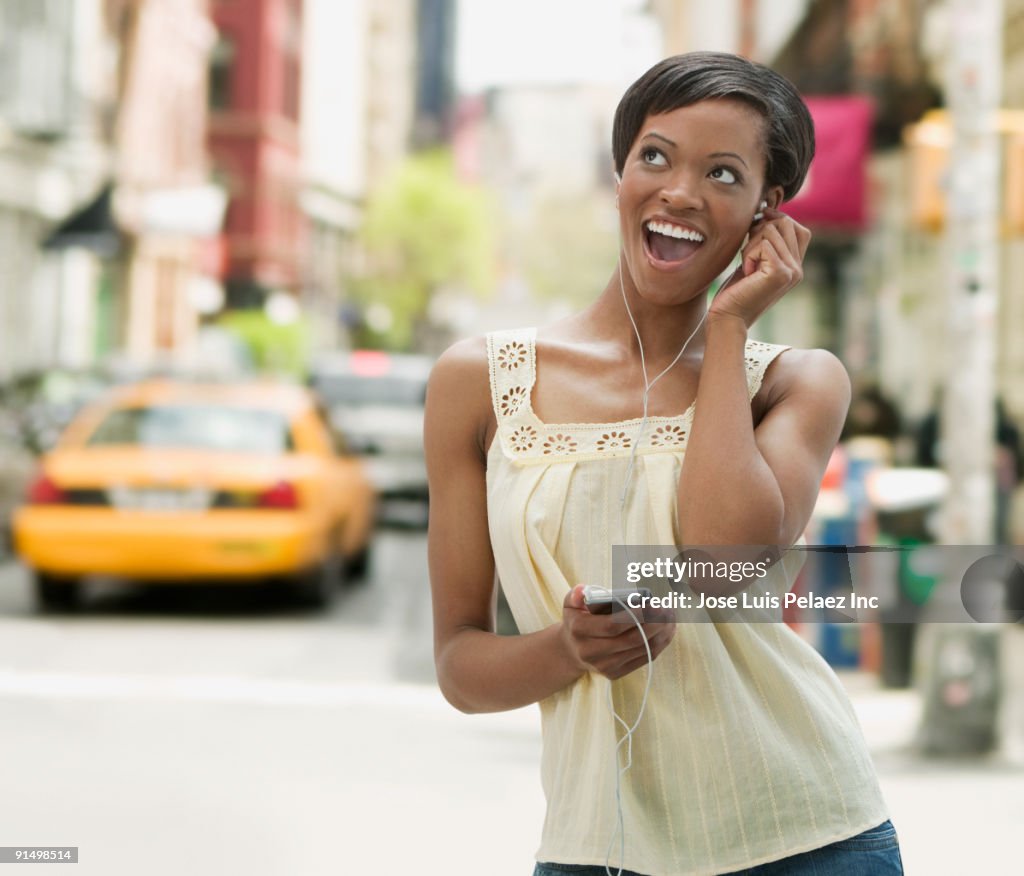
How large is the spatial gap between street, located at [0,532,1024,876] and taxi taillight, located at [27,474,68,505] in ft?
2.69

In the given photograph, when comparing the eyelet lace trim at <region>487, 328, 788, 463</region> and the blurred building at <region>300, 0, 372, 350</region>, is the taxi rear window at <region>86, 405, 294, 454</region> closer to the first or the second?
the eyelet lace trim at <region>487, 328, 788, 463</region>

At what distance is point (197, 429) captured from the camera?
1189cm

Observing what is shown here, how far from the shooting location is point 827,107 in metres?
15.1

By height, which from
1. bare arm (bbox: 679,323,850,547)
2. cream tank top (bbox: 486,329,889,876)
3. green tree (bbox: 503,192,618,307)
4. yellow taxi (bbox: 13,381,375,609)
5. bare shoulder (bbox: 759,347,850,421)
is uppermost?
green tree (bbox: 503,192,618,307)

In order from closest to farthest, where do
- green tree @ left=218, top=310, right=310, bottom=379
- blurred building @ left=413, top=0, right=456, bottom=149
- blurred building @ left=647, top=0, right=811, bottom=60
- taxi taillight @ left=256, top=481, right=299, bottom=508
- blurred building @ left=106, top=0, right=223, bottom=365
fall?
1. taxi taillight @ left=256, top=481, right=299, bottom=508
2. blurred building @ left=647, top=0, right=811, bottom=60
3. blurred building @ left=106, top=0, right=223, bottom=365
4. green tree @ left=218, top=310, right=310, bottom=379
5. blurred building @ left=413, top=0, right=456, bottom=149

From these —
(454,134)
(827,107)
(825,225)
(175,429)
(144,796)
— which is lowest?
(144,796)

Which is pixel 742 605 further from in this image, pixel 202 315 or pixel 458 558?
pixel 202 315

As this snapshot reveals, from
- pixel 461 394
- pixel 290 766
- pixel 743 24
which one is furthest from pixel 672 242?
pixel 743 24

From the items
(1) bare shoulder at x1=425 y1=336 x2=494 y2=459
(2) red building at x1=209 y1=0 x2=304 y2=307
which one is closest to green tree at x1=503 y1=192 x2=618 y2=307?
(2) red building at x1=209 y1=0 x2=304 y2=307

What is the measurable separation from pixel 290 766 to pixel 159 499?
454 cm

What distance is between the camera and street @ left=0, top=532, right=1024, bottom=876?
594cm

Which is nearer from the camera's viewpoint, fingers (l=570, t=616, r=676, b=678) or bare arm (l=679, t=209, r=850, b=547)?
fingers (l=570, t=616, r=676, b=678)

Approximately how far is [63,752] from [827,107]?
992 cm

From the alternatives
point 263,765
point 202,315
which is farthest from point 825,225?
point 202,315
